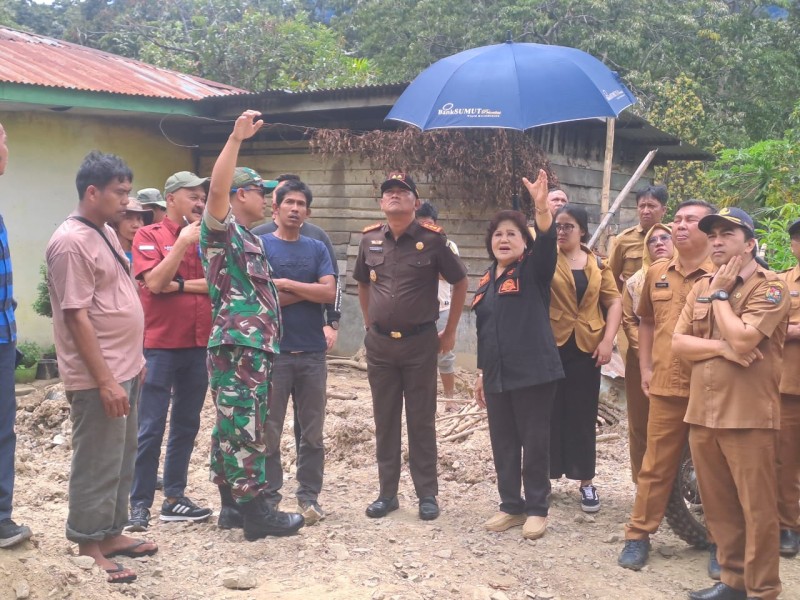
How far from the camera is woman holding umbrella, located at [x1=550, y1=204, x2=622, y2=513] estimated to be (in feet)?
17.7

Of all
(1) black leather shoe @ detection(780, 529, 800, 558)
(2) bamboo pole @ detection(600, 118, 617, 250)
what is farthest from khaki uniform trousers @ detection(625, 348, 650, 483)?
(2) bamboo pole @ detection(600, 118, 617, 250)

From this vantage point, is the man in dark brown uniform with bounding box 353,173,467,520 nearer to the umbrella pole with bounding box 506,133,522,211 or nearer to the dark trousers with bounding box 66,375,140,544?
the dark trousers with bounding box 66,375,140,544

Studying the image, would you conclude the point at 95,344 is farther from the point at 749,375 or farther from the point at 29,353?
the point at 29,353

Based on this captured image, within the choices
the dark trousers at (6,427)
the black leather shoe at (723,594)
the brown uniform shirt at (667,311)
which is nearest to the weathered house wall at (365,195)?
the brown uniform shirt at (667,311)

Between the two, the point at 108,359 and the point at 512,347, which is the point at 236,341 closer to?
the point at 108,359

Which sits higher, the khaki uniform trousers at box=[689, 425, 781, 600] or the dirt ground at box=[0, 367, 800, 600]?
the khaki uniform trousers at box=[689, 425, 781, 600]

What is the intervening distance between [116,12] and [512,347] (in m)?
23.1

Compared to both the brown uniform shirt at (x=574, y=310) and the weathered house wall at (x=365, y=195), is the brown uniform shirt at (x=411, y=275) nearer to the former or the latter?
the brown uniform shirt at (x=574, y=310)

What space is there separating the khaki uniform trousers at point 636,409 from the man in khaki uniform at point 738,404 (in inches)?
41.4

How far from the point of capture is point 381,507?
5367mm

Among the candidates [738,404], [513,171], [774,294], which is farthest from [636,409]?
[513,171]

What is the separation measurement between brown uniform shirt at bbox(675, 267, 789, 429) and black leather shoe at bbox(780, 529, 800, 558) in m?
1.28

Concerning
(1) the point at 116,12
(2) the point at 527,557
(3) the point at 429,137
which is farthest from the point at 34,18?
(2) the point at 527,557

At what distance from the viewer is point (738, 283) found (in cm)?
408
